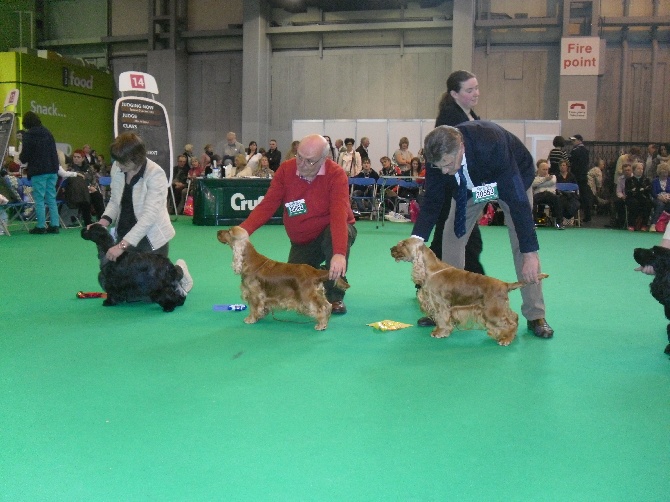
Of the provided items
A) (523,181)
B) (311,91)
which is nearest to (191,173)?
(311,91)

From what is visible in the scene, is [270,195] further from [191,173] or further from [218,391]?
[191,173]

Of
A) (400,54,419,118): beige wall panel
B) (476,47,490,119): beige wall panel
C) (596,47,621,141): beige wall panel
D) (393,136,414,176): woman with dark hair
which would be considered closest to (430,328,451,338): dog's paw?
(393,136,414,176): woman with dark hair

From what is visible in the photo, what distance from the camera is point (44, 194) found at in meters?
8.74

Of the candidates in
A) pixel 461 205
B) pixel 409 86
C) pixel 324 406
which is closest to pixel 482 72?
pixel 409 86

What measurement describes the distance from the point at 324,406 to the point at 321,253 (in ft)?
6.56

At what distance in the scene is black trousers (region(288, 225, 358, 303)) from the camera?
13.6ft

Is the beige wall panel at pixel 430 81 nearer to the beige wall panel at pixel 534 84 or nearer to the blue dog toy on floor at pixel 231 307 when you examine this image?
the beige wall panel at pixel 534 84

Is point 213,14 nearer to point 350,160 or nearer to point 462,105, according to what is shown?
point 350,160

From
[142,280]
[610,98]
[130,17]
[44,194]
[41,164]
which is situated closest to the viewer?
[142,280]

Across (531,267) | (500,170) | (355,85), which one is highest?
(355,85)

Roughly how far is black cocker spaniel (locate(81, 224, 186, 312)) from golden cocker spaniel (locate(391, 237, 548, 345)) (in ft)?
4.96

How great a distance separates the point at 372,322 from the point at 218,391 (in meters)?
1.46

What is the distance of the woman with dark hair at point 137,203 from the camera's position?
4238 millimetres

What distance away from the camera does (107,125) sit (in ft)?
Answer: 59.9
